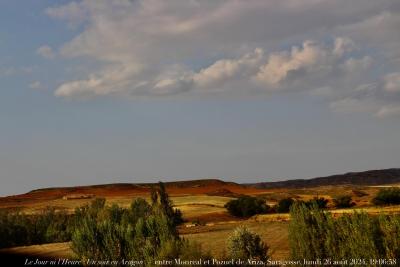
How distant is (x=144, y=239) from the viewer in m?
34.4

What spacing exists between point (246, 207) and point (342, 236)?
5106 centimetres

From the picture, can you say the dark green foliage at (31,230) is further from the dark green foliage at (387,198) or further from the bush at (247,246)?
the dark green foliage at (387,198)

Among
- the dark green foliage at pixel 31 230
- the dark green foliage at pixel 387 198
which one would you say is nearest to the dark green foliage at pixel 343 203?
the dark green foliage at pixel 387 198

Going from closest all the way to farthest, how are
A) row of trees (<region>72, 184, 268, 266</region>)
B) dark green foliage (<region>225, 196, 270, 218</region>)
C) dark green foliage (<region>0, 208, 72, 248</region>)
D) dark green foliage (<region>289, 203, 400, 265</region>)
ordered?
dark green foliage (<region>289, 203, 400, 265</region>) → row of trees (<region>72, 184, 268, 266</region>) → dark green foliage (<region>0, 208, 72, 248</region>) → dark green foliage (<region>225, 196, 270, 218</region>)

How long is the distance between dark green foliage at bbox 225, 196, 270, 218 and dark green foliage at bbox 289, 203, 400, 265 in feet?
155

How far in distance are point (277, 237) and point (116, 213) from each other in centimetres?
2108

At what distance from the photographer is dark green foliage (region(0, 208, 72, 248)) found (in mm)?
58656

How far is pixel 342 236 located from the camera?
29688mm

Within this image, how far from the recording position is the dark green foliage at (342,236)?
27.5m

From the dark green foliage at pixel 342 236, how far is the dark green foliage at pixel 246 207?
155 ft

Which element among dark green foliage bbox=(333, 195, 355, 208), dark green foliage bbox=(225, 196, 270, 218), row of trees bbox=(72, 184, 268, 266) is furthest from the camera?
dark green foliage bbox=(333, 195, 355, 208)

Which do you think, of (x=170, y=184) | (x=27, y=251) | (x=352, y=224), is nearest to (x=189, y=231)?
(x=27, y=251)

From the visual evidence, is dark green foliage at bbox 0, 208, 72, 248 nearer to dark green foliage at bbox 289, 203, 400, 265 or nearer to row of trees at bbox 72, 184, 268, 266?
row of trees at bbox 72, 184, 268, 266

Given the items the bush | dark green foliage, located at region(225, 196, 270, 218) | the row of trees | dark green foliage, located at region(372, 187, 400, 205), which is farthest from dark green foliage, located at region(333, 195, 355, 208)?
the bush
